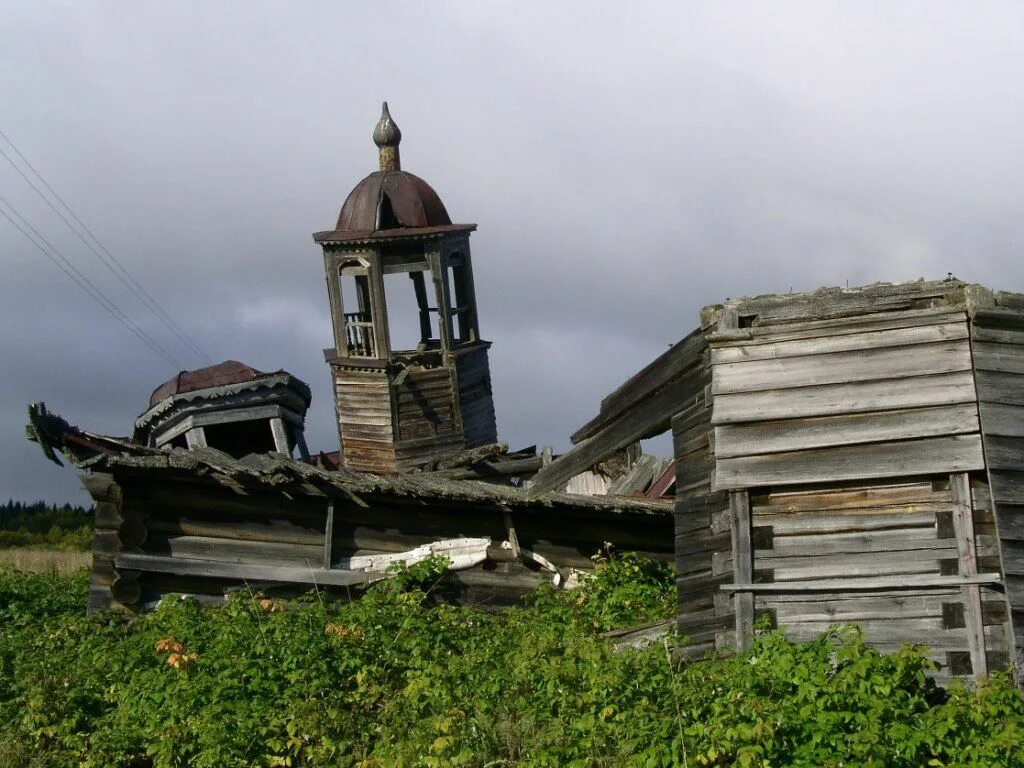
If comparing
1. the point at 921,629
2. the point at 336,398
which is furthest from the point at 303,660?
the point at 336,398

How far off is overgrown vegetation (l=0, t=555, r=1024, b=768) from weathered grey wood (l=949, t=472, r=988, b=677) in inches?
16.2

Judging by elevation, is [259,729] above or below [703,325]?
below

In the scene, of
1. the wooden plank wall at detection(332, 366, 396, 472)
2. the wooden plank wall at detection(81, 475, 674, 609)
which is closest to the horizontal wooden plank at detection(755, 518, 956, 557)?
the wooden plank wall at detection(81, 475, 674, 609)

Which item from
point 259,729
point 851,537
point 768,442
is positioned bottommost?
point 259,729

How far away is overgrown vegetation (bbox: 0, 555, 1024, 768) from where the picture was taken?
8.48 metres

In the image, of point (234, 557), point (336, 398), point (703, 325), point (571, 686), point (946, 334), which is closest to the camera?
point (571, 686)

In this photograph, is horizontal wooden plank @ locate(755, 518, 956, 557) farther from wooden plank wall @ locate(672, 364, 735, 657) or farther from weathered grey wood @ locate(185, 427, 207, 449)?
weathered grey wood @ locate(185, 427, 207, 449)

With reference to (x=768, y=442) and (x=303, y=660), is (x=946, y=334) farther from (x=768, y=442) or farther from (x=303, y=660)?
(x=303, y=660)

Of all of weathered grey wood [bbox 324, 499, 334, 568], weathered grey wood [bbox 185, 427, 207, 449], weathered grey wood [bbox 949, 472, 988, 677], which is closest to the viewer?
weathered grey wood [bbox 949, 472, 988, 677]

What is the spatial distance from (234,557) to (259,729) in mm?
6497

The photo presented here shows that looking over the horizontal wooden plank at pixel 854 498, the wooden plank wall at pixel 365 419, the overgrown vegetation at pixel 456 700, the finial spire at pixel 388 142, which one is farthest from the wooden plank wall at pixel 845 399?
the finial spire at pixel 388 142

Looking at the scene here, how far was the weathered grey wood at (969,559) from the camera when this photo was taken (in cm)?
995

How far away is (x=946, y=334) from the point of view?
10445 millimetres

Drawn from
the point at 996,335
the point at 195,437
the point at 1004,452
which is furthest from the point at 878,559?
the point at 195,437
